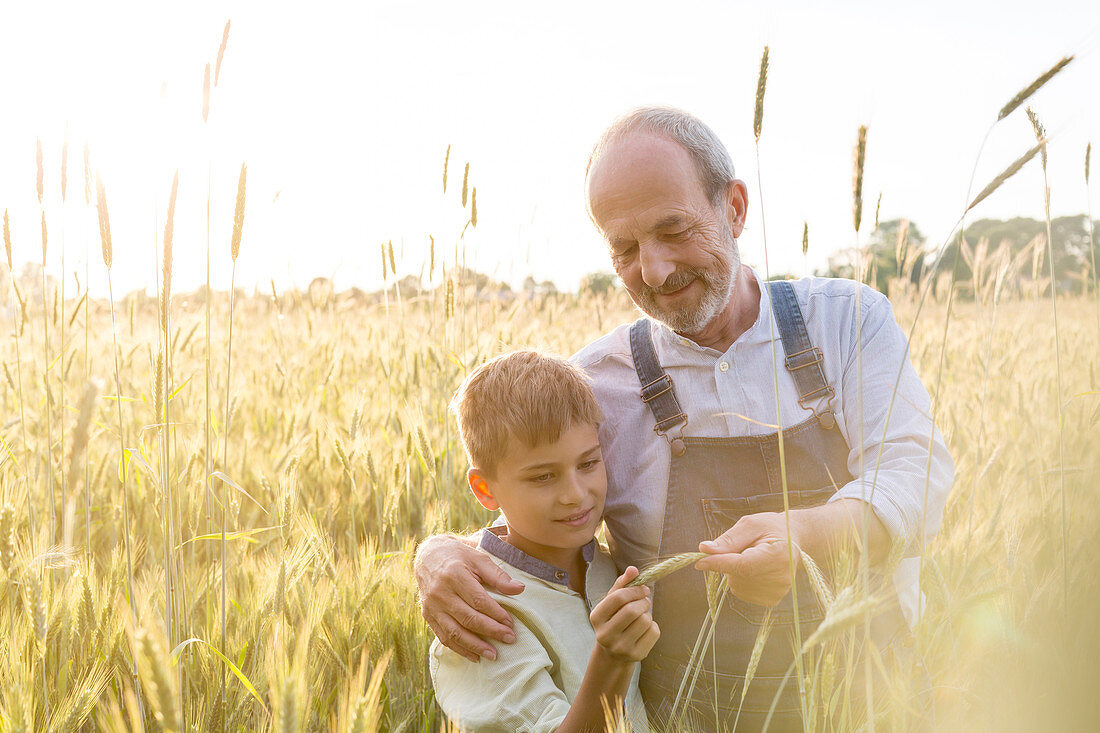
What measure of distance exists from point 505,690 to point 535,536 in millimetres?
344

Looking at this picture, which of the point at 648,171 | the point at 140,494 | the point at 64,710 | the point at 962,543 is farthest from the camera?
the point at 140,494

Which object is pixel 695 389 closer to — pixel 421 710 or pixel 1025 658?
pixel 421 710

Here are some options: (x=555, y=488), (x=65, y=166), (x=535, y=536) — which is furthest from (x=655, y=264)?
(x=65, y=166)

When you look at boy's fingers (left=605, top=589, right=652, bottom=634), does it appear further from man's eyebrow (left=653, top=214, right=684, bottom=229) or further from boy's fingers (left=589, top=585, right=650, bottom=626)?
man's eyebrow (left=653, top=214, right=684, bottom=229)

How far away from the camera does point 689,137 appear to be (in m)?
2.03

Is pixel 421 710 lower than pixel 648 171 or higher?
lower

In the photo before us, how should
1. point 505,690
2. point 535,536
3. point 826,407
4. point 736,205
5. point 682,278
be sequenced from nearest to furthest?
1. point 505,690
2. point 535,536
3. point 826,407
4. point 682,278
5. point 736,205

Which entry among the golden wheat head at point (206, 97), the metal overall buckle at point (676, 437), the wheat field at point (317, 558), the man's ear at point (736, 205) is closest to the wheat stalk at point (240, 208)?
the wheat field at point (317, 558)

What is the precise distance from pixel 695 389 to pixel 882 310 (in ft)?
1.80

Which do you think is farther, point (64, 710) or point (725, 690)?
point (725, 690)

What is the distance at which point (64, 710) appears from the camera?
1.19 metres

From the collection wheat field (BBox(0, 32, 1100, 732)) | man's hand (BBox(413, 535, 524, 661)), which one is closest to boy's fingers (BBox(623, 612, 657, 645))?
wheat field (BBox(0, 32, 1100, 732))

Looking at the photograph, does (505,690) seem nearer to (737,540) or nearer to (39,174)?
(737,540)

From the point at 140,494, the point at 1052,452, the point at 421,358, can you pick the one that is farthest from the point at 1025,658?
the point at 421,358
